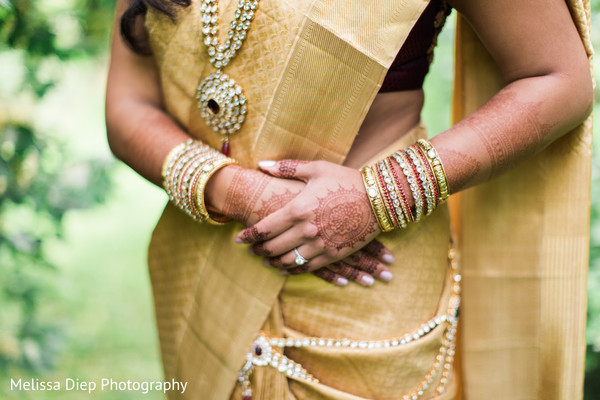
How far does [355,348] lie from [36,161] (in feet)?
4.50

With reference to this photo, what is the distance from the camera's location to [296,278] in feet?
2.93

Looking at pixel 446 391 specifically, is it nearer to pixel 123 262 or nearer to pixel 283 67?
pixel 283 67

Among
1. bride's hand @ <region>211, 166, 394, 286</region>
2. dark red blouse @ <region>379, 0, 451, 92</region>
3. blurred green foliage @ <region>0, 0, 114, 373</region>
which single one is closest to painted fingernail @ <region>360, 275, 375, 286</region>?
bride's hand @ <region>211, 166, 394, 286</region>

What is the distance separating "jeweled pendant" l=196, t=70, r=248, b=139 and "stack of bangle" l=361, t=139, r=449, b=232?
0.25m

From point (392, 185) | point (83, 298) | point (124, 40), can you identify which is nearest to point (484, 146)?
point (392, 185)

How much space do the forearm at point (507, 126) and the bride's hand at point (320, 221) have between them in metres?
0.15

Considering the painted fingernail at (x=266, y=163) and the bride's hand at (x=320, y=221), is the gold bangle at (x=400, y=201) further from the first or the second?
the painted fingernail at (x=266, y=163)

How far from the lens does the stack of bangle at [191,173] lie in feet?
2.83

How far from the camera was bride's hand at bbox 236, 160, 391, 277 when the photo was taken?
0.81 meters

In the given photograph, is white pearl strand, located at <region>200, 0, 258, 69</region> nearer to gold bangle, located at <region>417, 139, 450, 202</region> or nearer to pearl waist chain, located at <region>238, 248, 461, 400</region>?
gold bangle, located at <region>417, 139, 450, 202</region>

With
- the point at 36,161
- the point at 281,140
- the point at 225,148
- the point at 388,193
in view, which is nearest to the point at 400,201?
the point at 388,193

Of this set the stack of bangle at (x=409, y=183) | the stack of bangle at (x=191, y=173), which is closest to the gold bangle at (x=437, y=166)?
the stack of bangle at (x=409, y=183)

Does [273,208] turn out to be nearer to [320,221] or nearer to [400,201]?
[320,221]

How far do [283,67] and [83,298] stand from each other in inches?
113
